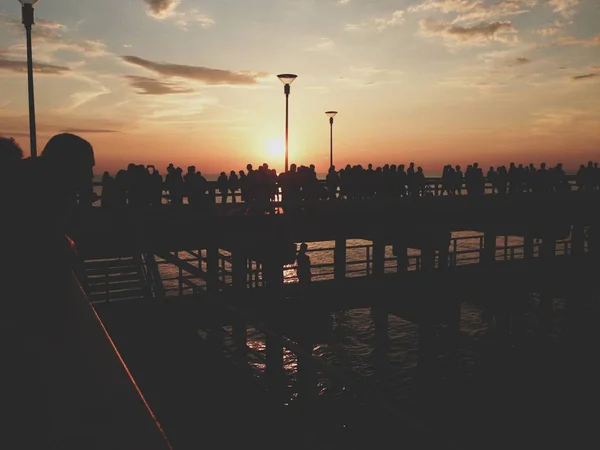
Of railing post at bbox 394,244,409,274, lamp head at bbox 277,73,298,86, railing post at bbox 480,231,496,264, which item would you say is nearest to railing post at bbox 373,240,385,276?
railing post at bbox 394,244,409,274

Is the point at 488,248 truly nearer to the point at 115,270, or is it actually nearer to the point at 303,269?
the point at 303,269

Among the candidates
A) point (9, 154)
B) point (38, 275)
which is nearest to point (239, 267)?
point (9, 154)

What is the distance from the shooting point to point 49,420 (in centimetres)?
115

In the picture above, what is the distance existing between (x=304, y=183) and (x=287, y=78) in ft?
15.3

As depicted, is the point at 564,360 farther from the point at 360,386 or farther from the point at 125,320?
the point at 360,386

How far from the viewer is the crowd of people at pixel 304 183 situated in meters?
17.5

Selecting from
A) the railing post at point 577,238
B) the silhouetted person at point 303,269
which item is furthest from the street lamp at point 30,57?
the railing post at point 577,238

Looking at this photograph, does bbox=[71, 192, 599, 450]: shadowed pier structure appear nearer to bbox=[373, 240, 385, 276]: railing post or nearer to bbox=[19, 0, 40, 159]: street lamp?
bbox=[373, 240, 385, 276]: railing post

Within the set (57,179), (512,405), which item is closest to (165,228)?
(512,405)

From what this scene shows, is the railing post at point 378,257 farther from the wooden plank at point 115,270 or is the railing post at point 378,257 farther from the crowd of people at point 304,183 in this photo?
the wooden plank at point 115,270

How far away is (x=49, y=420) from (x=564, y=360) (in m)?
26.4

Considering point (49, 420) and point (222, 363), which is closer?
point (49, 420)

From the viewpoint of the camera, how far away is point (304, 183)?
70.9 feet

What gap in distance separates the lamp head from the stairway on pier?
1087 centimetres
